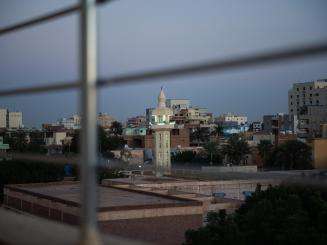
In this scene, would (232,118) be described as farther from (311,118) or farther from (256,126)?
(311,118)

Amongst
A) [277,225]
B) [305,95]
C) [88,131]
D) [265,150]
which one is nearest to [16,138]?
[88,131]

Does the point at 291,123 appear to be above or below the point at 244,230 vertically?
above

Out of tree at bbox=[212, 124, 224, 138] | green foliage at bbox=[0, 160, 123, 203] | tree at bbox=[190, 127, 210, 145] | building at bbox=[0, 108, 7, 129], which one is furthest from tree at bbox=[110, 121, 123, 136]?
building at bbox=[0, 108, 7, 129]

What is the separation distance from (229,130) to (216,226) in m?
44.4

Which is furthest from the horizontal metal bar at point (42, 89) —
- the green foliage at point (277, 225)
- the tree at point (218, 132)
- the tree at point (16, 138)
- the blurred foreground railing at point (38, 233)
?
the tree at point (218, 132)

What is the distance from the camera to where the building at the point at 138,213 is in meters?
12.5

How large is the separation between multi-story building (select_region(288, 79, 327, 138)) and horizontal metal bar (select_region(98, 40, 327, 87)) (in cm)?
3778

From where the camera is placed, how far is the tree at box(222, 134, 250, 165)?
3516cm

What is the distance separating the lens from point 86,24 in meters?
0.94

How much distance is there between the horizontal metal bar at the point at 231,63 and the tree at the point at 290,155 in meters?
26.8

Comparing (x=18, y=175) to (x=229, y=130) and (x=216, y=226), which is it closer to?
(x=216, y=226)

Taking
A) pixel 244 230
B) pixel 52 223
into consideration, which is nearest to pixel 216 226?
pixel 244 230

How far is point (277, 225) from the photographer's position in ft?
36.7

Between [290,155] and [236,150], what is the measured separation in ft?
18.8
